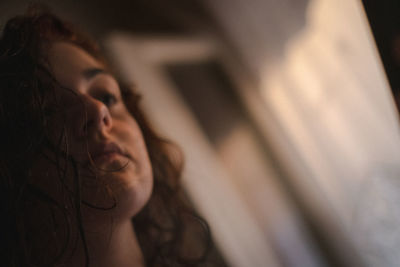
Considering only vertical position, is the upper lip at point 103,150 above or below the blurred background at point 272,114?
above

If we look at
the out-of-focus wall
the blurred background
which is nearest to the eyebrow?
the blurred background

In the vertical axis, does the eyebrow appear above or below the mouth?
above

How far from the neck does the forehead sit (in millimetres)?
286

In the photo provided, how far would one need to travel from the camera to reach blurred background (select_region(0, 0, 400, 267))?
2.98 feet

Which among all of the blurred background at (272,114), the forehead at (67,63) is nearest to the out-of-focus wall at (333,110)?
the blurred background at (272,114)

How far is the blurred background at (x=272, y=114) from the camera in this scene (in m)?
0.91

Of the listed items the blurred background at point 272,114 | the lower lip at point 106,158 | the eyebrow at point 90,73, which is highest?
the eyebrow at point 90,73

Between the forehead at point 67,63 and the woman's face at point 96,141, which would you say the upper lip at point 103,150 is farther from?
the forehead at point 67,63

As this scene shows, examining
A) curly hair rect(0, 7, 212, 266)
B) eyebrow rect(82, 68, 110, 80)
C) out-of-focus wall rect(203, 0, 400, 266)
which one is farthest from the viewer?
out-of-focus wall rect(203, 0, 400, 266)

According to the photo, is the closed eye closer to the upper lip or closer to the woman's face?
the woman's face

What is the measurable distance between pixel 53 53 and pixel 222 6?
0.94 metres

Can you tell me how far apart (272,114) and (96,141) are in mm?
861

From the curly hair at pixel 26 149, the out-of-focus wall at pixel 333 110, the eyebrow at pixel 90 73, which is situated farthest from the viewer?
the out-of-focus wall at pixel 333 110

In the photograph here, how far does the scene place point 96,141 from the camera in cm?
54
